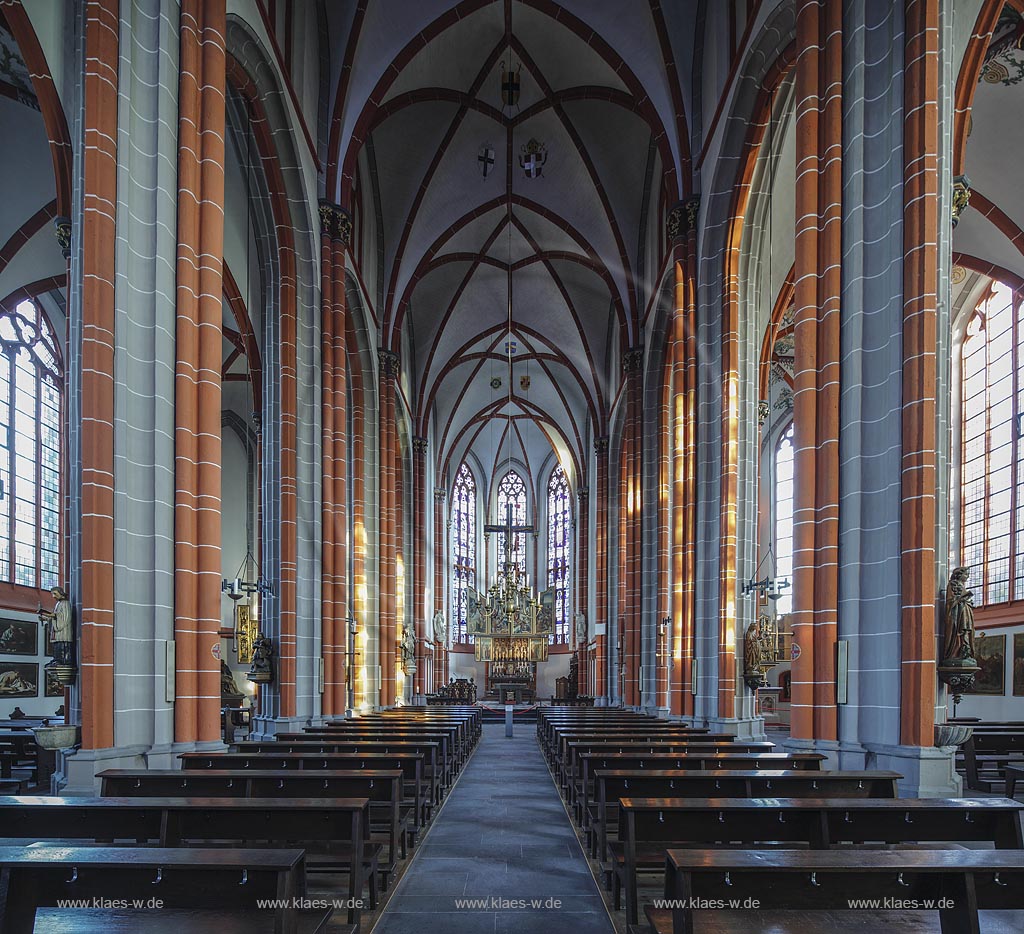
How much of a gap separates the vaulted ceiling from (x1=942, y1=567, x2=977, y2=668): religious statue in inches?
442

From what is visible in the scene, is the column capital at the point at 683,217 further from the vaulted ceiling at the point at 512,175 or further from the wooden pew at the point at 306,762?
the wooden pew at the point at 306,762

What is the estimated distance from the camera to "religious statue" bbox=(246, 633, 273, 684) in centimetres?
1380

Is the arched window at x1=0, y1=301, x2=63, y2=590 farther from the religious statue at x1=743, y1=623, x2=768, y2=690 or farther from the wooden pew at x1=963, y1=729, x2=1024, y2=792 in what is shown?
the wooden pew at x1=963, y1=729, x2=1024, y2=792

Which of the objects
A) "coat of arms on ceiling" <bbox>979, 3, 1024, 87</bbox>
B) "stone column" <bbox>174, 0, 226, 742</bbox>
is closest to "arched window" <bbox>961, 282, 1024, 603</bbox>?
"coat of arms on ceiling" <bbox>979, 3, 1024, 87</bbox>

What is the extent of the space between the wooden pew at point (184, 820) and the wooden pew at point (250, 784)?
39.6 inches

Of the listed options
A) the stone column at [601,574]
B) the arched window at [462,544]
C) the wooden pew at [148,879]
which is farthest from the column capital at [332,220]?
the arched window at [462,544]

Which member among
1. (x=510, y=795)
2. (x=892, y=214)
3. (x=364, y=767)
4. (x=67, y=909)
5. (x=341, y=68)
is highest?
(x=341, y=68)

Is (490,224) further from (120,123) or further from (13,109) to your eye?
(120,123)

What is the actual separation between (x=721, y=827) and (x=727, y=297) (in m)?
11.7

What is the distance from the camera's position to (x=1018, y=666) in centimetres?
1830

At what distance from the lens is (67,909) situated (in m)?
3.87

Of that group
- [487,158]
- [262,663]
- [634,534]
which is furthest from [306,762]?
[634,534]

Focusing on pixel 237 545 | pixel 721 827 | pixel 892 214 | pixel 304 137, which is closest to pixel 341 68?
pixel 304 137

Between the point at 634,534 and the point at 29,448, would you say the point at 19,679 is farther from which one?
the point at 634,534
